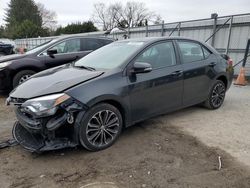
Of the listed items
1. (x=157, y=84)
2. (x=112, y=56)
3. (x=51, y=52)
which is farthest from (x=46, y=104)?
(x=51, y=52)

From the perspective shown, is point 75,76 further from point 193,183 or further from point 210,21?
point 210,21

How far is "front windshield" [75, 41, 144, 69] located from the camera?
3983mm

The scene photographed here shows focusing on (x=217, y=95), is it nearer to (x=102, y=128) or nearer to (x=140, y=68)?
(x=140, y=68)

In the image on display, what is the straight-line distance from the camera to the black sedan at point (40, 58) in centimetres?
640

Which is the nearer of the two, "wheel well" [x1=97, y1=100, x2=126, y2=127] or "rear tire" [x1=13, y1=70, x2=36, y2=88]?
"wheel well" [x1=97, y1=100, x2=126, y2=127]

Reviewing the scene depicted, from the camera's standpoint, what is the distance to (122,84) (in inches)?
145

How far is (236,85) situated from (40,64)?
20.3 feet

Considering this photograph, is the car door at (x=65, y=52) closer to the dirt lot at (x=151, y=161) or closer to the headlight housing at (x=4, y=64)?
the headlight housing at (x=4, y=64)

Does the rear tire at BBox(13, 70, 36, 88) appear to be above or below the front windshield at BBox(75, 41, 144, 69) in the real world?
below

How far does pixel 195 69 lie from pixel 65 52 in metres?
4.09

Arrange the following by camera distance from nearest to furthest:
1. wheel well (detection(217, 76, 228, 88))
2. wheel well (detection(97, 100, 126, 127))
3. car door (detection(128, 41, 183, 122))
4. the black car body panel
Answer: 1. wheel well (detection(97, 100, 126, 127))
2. car door (detection(128, 41, 183, 122))
3. wheel well (detection(217, 76, 228, 88))
4. the black car body panel

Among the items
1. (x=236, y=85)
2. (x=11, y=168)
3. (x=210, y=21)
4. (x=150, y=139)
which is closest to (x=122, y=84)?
(x=150, y=139)

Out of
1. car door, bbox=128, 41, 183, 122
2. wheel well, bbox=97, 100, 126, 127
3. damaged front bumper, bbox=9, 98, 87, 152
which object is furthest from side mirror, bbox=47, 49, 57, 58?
wheel well, bbox=97, 100, 126, 127

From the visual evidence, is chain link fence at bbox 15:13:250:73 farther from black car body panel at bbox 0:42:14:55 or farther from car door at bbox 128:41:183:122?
black car body panel at bbox 0:42:14:55
